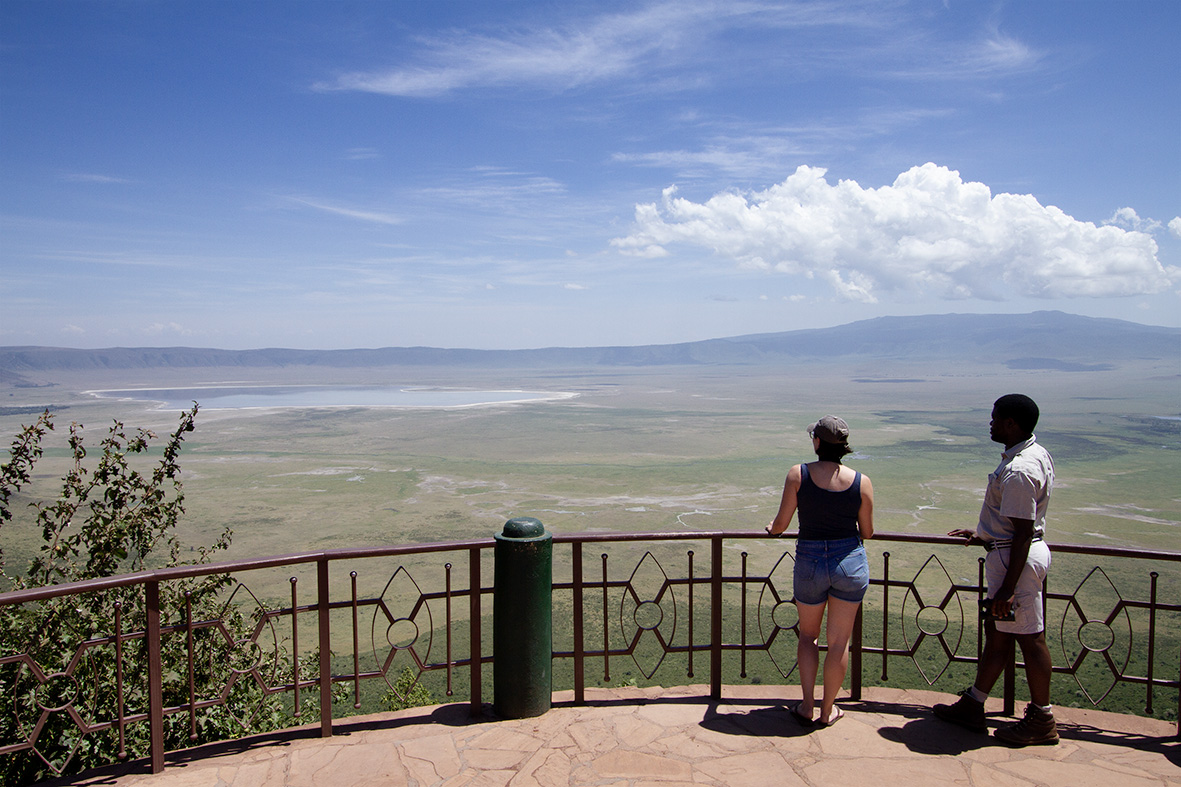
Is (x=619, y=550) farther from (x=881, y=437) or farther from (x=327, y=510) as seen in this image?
(x=881, y=437)

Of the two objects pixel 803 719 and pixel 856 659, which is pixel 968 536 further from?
pixel 803 719

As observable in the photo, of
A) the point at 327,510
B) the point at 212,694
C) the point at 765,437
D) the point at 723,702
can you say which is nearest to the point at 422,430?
the point at 765,437

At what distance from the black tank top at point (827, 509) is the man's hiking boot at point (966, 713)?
1.16 meters

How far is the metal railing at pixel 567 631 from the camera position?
4047 millimetres

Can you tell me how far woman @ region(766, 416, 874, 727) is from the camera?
151 inches

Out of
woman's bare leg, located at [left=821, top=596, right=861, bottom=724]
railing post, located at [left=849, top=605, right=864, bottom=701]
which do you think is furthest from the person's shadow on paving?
railing post, located at [left=849, top=605, right=864, bottom=701]

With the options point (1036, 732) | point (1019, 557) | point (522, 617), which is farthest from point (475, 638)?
point (1036, 732)

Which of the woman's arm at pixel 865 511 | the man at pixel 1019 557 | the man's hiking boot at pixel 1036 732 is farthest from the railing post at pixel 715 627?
the man's hiking boot at pixel 1036 732

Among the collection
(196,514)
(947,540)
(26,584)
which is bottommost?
(196,514)

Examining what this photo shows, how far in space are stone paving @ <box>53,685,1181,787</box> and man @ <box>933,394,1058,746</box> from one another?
22 cm

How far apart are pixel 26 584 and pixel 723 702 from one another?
21.1 feet

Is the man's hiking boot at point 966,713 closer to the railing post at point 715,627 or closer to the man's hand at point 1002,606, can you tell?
the man's hand at point 1002,606

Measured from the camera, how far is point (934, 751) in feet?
12.6

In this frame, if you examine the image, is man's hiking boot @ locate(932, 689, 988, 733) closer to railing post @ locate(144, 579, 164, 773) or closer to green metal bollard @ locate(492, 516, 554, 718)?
green metal bollard @ locate(492, 516, 554, 718)
